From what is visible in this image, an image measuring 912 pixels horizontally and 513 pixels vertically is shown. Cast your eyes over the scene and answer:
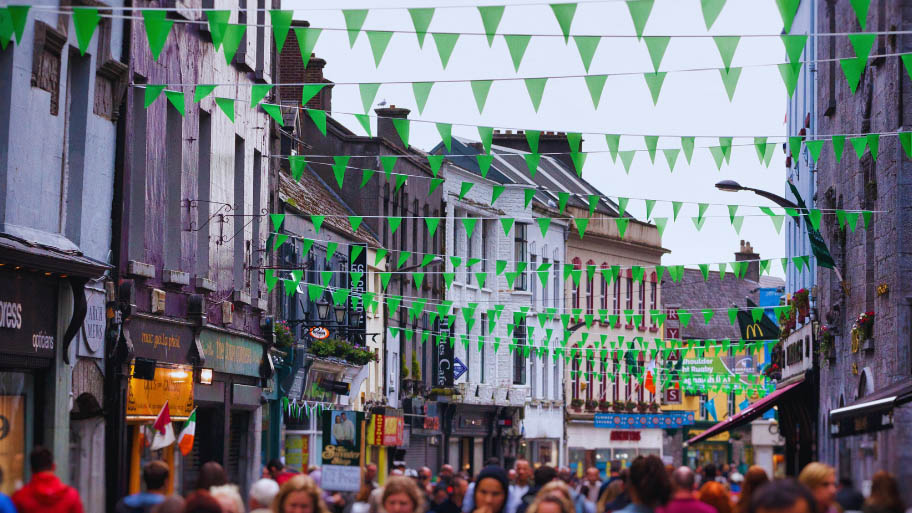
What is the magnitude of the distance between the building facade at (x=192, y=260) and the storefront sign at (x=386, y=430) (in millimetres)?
Result: 13013

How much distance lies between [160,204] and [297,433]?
13.7m

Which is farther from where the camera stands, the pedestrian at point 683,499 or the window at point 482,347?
the window at point 482,347

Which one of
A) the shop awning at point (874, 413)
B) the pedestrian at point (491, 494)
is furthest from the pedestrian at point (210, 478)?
the shop awning at point (874, 413)

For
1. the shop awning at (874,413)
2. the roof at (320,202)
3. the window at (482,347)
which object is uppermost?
the roof at (320,202)

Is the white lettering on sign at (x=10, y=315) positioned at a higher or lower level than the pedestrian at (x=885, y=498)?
higher

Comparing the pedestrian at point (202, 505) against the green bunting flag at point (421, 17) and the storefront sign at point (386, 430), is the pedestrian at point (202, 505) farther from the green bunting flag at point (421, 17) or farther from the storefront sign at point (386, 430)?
the storefront sign at point (386, 430)

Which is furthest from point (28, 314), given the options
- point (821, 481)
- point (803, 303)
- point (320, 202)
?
point (320, 202)

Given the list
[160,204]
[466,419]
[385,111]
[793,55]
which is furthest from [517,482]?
[466,419]

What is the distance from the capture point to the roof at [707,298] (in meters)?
78.5

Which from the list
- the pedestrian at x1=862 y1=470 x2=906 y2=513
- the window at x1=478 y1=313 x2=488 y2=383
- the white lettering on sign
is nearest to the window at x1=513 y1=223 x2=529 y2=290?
the window at x1=478 y1=313 x2=488 y2=383

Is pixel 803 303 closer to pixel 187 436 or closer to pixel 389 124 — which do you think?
pixel 187 436

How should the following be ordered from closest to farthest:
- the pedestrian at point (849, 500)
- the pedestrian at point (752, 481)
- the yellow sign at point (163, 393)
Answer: the pedestrian at point (849, 500)
the pedestrian at point (752, 481)
the yellow sign at point (163, 393)

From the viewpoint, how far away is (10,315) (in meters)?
15.6

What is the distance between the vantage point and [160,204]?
67.1 feet
